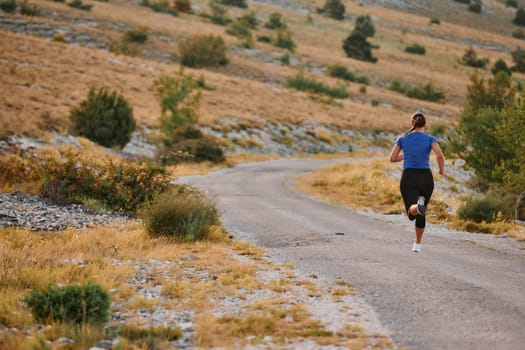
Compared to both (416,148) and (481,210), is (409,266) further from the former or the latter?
(481,210)

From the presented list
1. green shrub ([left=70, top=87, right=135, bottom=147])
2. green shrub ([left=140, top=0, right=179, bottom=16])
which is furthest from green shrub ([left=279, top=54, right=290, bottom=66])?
green shrub ([left=70, top=87, right=135, bottom=147])

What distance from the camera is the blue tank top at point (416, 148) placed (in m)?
9.37

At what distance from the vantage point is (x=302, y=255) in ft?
32.6

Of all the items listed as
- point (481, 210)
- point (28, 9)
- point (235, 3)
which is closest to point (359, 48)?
point (235, 3)

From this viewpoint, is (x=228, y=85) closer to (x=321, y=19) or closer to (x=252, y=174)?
(x=252, y=174)

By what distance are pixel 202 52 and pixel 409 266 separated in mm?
60140

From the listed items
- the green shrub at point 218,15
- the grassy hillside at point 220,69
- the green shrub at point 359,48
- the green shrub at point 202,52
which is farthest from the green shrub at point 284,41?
the green shrub at point 202,52

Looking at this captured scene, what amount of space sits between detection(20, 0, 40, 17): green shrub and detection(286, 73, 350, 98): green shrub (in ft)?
109

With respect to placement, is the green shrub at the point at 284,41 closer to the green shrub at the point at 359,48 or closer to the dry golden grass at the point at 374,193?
the green shrub at the point at 359,48

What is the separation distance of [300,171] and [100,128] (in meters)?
11.5

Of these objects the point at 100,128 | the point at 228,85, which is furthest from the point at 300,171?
the point at 228,85

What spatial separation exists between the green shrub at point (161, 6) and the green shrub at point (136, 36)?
2168 centimetres

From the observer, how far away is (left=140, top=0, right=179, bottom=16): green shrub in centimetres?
9056

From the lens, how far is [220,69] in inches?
2616
